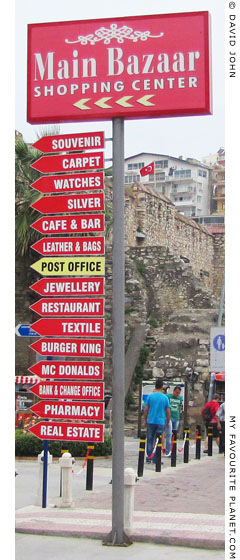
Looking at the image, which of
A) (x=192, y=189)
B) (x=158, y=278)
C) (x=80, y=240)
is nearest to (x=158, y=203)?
(x=158, y=278)

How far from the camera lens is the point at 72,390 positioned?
27.4 feet

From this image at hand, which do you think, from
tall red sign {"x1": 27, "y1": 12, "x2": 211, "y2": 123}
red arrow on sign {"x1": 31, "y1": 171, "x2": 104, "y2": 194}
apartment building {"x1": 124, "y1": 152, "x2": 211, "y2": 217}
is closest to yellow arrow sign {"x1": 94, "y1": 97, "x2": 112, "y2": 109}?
tall red sign {"x1": 27, "y1": 12, "x2": 211, "y2": 123}

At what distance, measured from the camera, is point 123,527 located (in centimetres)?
795

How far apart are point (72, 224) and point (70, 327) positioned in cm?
103

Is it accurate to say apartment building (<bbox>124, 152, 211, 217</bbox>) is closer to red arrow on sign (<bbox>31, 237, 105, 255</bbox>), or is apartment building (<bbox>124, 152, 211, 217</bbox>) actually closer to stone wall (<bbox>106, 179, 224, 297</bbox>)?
stone wall (<bbox>106, 179, 224, 297</bbox>)

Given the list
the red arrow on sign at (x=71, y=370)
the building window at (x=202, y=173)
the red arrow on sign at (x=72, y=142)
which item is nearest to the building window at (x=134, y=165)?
the building window at (x=202, y=173)

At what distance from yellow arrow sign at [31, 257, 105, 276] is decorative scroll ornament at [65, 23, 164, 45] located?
2.07 m

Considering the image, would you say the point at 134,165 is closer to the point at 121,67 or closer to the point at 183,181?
the point at 183,181

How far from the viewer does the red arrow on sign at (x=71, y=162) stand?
8.37 m

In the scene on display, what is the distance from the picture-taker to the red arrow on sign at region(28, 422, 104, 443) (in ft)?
26.6

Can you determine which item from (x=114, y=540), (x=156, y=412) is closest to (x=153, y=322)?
(x=156, y=412)

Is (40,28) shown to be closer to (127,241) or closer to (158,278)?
(158,278)

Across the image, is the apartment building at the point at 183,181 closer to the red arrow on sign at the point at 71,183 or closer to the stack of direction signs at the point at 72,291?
the red arrow on sign at the point at 71,183

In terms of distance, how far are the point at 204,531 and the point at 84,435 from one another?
1.49 m
